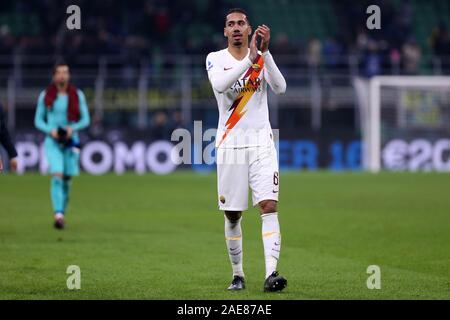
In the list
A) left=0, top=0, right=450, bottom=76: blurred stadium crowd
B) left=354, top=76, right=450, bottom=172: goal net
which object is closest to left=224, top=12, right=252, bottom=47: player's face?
left=354, top=76, right=450, bottom=172: goal net

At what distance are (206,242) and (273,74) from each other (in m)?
5.00

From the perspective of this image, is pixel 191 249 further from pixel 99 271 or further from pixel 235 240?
pixel 235 240

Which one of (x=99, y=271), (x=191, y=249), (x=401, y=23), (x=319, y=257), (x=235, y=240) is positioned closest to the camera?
(x=235, y=240)

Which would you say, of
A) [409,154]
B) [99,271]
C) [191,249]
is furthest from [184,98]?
[99,271]

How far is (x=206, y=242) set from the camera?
14.1 m

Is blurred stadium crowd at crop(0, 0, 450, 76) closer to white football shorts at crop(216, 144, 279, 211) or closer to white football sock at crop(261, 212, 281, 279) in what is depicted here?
white football shorts at crop(216, 144, 279, 211)

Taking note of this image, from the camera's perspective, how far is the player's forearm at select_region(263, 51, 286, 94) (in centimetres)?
949

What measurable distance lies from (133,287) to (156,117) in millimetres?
20237

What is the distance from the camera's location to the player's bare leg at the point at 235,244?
9.81 m

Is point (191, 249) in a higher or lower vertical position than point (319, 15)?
lower

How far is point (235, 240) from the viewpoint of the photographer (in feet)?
32.6

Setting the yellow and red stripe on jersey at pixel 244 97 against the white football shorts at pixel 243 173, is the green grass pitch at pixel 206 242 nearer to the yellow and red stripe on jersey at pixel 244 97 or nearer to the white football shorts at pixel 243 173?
the white football shorts at pixel 243 173

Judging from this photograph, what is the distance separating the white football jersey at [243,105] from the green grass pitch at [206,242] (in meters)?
1.41

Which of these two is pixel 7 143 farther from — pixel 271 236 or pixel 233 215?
pixel 271 236
